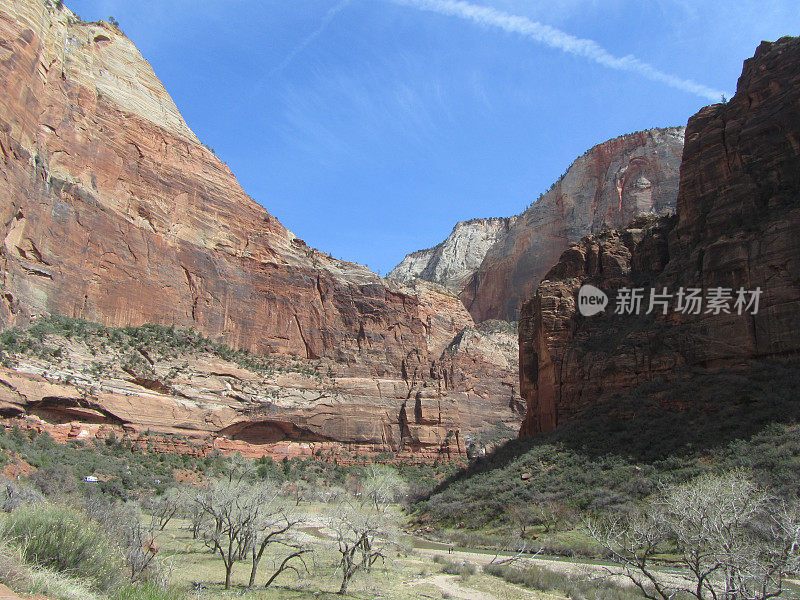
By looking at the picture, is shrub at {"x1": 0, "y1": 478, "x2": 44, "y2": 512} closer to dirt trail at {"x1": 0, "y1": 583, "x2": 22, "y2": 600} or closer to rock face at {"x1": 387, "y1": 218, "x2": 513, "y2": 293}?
dirt trail at {"x1": 0, "y1": 583, "x2": 22, "y2": 600}

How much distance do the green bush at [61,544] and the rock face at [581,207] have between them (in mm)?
73466

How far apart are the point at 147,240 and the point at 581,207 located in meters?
65.1

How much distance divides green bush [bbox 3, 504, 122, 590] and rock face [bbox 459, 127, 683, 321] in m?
73.5

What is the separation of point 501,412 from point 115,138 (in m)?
49.3

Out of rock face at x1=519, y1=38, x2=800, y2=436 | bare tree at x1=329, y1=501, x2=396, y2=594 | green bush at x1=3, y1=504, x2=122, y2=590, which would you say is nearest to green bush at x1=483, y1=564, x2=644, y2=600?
bare tree at x1=329, y1=501, x2=396, y2=594

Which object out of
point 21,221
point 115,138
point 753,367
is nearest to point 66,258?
point 21,221

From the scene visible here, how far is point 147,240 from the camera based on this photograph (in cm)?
4697

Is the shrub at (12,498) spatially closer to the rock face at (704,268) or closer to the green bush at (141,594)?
the green bush at (141,594)

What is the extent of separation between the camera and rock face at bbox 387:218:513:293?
12838 centimetres

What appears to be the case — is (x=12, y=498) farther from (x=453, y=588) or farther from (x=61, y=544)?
(x=453, y=588)

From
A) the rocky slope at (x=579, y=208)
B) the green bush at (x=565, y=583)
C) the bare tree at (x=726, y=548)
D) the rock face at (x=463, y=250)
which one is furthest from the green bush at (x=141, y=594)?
the rock face at (x=463, y=250)

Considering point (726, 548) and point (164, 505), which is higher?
point (726, 548)

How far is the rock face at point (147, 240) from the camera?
3850 centimetres

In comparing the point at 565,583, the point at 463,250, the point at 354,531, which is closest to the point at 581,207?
the point at 463,250
